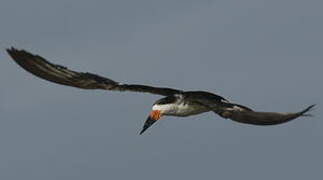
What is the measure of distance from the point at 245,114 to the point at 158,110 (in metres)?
4.19

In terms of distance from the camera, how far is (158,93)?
32.1 meters

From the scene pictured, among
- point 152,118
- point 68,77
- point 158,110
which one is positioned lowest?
point 152,118

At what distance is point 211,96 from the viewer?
31.4m

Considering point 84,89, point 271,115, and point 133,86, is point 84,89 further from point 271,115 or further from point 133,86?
point 271,115

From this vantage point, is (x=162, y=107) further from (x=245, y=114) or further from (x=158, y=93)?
(x=245, y=114)

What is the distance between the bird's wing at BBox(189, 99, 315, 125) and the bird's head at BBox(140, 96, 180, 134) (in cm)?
146

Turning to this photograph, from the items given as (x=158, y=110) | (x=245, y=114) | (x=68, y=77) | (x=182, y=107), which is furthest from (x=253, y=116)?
(x=68, y=77)

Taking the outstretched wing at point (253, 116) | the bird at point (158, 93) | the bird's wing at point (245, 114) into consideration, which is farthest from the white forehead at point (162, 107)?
the outstretched wing at point (253, 116)

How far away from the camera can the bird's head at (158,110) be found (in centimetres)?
3273

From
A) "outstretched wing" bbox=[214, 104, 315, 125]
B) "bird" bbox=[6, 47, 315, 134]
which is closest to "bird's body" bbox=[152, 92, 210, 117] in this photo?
"bird" bbox=[6, 47, 315, 134]

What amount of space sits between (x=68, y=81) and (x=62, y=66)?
76cm

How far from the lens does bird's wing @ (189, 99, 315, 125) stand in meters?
27.9

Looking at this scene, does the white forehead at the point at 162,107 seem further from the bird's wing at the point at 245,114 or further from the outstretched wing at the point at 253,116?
the outstretched wing at the point at 253,116

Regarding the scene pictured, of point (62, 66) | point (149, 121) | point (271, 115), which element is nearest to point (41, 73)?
point (62, 66)
